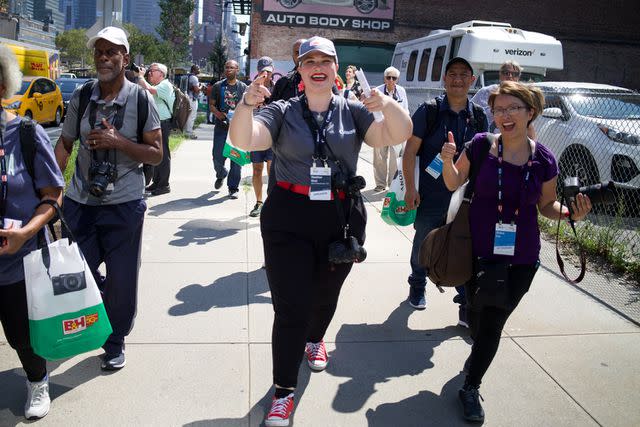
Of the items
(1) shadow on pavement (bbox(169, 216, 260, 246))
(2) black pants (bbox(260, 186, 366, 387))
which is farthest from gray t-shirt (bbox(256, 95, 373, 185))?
(1) shadow on pavement (bbox(169, 216, 260, 246))

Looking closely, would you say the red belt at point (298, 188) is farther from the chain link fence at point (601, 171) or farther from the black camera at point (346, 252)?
the chain link fence at point (601, 171)

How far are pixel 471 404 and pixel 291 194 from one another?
1507mm

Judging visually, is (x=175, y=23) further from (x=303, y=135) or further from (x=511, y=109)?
(x=511, y=109)

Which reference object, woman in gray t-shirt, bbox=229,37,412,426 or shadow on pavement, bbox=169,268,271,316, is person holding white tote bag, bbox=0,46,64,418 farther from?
shadow on pavement, bbox=169,268,271,316

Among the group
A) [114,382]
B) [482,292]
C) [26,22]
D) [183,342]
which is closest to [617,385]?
[482,292]

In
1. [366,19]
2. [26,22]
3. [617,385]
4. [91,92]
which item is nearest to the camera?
[91,92]

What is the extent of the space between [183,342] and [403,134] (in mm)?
2098

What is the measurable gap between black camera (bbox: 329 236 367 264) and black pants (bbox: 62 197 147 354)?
1.25 m

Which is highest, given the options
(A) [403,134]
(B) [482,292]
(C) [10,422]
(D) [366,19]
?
(D) [366,19]

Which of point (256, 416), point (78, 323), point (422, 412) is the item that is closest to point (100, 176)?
point (78, 323)

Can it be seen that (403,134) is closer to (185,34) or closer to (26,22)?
(185,34)

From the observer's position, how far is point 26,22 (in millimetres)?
66938

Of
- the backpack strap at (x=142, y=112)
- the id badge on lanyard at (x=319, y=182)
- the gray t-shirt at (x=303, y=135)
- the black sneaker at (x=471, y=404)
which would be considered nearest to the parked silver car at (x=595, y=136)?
the black sneaker at (x=471, y=404)

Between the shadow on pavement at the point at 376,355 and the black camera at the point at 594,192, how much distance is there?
1453 mm
